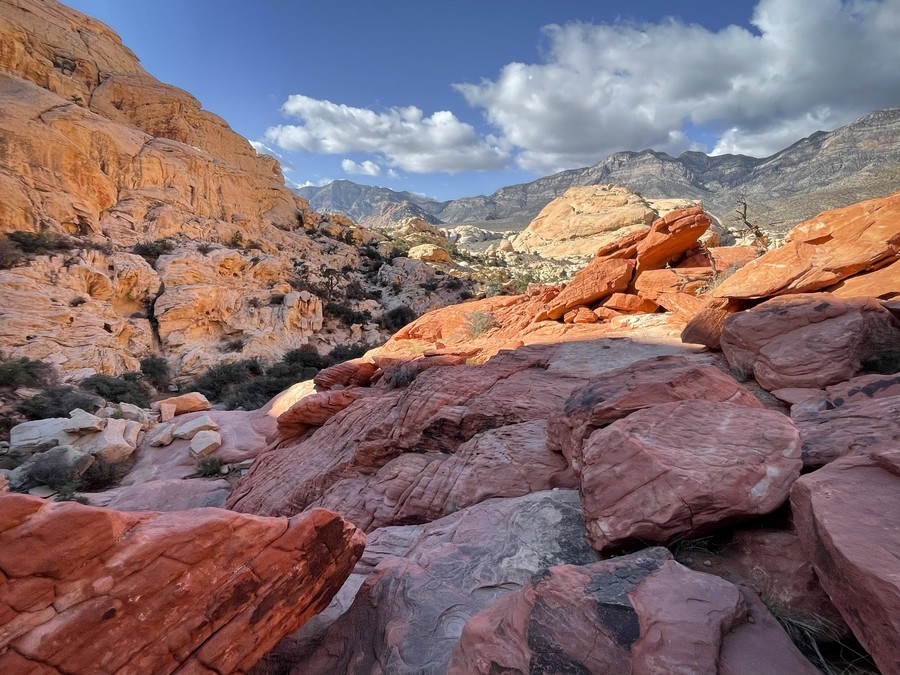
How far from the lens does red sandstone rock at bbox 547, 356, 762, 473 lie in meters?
3.85

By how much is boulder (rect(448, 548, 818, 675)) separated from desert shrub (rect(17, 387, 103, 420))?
14.9 m

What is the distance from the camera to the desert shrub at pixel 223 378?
16.4 meters

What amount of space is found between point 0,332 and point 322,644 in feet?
60.1

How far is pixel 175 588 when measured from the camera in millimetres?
2299

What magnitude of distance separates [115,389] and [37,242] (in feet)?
34.6

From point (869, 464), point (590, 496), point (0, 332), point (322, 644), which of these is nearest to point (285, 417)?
point (322, 644)

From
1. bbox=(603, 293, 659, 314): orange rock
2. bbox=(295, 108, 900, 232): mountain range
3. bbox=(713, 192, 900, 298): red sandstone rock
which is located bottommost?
bbox=(603, 293, 659, 314): orange rock

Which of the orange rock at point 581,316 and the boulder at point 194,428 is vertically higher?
the orange rock at point 581,316

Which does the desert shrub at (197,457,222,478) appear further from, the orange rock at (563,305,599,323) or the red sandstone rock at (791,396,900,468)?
the red sandstone rock at (791,396,900,468)

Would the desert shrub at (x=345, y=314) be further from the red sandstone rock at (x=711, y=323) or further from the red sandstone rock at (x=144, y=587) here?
the red sandstone rock at (x=144, y=587)

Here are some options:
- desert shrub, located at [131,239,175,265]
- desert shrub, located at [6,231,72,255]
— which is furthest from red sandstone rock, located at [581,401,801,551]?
desert shrub, located at [131,239,175,265]

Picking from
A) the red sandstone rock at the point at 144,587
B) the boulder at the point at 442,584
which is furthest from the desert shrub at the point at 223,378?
the red sandstone rock at the point at 144,587

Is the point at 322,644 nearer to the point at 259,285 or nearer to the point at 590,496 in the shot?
the point at 590,496

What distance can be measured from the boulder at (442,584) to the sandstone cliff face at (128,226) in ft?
55.1
